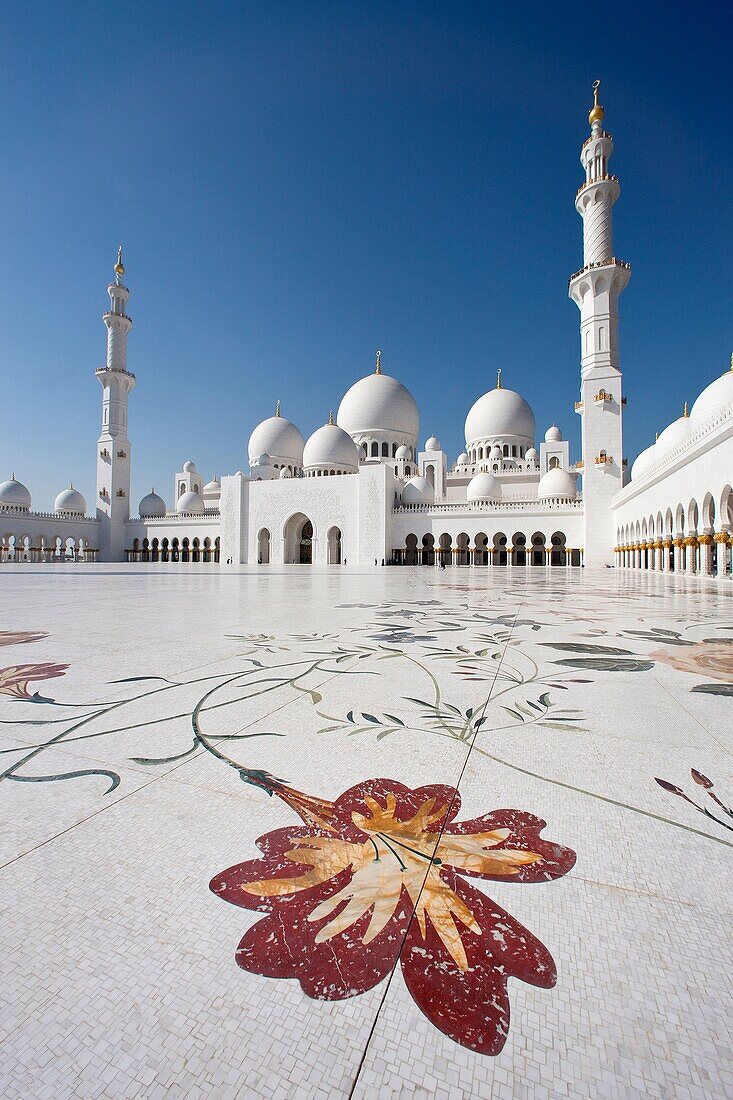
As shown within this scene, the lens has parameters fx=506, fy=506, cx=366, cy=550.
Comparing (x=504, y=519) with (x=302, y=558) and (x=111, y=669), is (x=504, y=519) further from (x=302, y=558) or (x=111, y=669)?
(x=111, y=669)

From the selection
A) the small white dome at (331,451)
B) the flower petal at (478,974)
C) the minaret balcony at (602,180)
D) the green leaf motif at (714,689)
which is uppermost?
the minaret balcony at (602,180)

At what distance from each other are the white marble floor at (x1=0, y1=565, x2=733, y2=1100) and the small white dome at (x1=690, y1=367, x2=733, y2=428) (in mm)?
13657

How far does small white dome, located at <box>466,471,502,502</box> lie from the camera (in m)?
21.2

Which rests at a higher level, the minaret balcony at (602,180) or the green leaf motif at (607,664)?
the minaret balcony at (602,180)

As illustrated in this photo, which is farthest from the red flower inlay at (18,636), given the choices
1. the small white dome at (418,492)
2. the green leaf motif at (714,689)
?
the small white dome at (418,492)

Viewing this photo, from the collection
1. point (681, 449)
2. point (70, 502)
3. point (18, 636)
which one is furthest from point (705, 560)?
point (70, 502)

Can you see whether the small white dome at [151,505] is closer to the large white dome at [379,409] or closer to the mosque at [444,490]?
the mosque at [444,490]

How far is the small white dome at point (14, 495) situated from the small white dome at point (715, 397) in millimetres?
29930

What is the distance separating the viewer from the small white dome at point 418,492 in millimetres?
22370

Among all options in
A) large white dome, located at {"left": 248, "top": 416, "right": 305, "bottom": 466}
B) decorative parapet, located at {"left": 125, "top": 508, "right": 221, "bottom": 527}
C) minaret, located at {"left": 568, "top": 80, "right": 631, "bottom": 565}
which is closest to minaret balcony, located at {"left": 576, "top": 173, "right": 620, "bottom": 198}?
minaret, located at {"left": 568, "top": 80, "right": 631, "bottom": 565}

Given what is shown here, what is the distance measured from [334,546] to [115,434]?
44.4ft

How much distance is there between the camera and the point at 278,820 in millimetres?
923

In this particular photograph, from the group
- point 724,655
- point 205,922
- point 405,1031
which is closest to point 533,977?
point 405,1031

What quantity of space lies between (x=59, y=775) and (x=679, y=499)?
1239 centimetres
